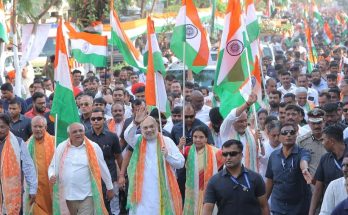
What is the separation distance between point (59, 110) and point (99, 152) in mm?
658

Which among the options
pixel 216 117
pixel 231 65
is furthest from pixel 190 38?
pixel 216 117

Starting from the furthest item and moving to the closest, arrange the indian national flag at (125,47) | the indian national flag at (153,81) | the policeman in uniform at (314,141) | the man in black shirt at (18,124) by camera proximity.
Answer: the indian national flag at (125,47)
the man in black shirt at (18,124)
the indian national flag at (153,81)
the policeman in uniform at (314,141)

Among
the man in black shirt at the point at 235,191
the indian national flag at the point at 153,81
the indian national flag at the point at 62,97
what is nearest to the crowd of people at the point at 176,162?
the man in black shirt at the point at 235,191

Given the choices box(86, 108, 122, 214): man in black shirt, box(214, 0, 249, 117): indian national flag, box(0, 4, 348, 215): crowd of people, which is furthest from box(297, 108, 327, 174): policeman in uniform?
box(86, 108, 122, 214): man in black shirt

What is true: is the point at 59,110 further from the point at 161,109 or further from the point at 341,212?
the point at 341,212

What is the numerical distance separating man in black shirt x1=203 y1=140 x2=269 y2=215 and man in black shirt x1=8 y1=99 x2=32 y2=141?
4095mm

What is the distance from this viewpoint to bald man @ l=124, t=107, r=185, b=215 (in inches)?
421

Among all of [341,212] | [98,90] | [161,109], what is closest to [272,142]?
[161,109]

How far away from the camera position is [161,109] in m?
11.9

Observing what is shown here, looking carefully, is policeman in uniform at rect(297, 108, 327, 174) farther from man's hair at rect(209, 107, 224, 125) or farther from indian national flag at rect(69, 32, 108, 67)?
indian national flag at rect(69, 32, 108, 67)

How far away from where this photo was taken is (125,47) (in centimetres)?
1571

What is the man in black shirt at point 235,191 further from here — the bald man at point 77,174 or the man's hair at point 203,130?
the bald man at point 77,174

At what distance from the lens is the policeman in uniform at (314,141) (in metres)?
10.0

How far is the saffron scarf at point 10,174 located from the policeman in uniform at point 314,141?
297cm
